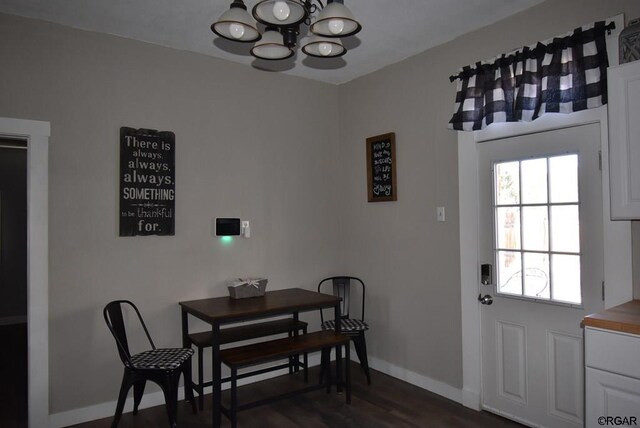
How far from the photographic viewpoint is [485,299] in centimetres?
305

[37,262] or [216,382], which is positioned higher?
[37,262]

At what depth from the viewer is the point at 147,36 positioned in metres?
3.22

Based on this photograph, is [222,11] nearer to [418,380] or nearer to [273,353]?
[273,353]

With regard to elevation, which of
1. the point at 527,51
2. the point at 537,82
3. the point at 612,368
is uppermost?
the point at 527,51

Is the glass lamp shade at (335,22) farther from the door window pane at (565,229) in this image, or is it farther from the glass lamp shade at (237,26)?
the door window pane at (565,229)

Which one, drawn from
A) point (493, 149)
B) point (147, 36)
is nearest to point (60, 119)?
point (147, 36)

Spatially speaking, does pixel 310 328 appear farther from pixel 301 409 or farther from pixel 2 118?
pixel 2 118

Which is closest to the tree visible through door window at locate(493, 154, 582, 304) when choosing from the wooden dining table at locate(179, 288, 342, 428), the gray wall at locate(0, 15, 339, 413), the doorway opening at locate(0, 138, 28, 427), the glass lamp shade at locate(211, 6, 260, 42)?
the wooden dining table at locate(179, 288, 342, 428)

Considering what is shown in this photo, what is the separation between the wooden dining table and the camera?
9.24 feet

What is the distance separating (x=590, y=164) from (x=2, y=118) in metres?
3.58

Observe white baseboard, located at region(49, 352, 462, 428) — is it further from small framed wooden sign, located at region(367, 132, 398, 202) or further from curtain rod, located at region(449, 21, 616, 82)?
curtain rod, located at region(449, 21, 616, 82)

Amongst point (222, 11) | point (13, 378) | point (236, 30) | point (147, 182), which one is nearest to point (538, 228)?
point (236, 30)

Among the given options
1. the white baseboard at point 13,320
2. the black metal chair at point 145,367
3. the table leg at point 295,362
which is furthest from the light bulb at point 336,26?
the white baseboard at point 13,320

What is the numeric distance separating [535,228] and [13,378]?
4.44 metres
